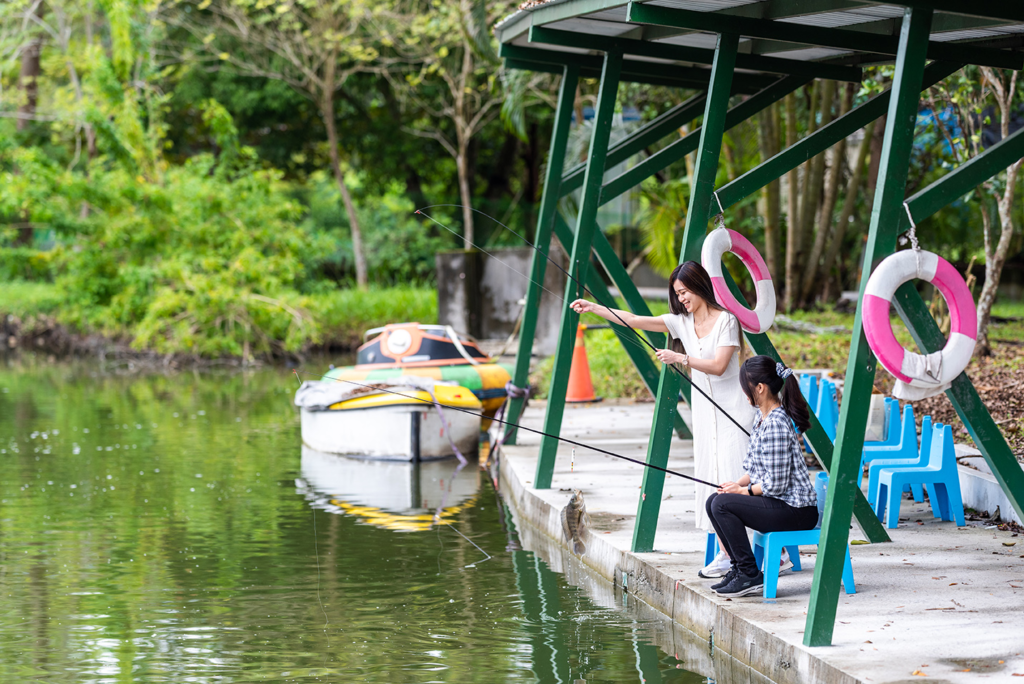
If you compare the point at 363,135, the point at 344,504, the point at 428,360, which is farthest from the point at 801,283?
the point at 363,135

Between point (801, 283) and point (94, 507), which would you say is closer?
point (94, 507)

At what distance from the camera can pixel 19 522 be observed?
942 centimetres

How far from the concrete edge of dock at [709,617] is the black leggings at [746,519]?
250 mm

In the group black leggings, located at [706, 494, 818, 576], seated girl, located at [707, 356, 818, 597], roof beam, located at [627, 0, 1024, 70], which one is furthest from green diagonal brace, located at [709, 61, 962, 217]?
black leggings, located at [706, 494, 818, 576]

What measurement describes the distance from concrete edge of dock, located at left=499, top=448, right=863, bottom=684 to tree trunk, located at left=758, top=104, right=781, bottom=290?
10175 millimetres

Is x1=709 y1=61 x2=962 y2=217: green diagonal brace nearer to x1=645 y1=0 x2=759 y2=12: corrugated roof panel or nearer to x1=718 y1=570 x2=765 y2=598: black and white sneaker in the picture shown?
x1=645 y1=0 x2=759 y2=12: corrugated roof panel

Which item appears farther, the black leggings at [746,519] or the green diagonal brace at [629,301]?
the green diagonal brace at [629,301]

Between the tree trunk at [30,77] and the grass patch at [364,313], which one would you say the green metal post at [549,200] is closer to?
the grass patch at [364,313]

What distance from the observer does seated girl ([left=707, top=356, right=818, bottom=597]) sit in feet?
18.8

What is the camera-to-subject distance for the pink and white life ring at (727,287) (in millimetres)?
6586

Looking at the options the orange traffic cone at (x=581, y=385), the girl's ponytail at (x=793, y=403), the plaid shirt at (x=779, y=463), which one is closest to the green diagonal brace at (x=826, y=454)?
the girl's ponytail at (x=793, y=403)

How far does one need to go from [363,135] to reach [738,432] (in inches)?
1137

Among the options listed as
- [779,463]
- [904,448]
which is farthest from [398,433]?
[779,463]

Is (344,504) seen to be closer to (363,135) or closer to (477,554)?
(477,554)
